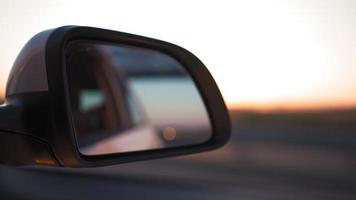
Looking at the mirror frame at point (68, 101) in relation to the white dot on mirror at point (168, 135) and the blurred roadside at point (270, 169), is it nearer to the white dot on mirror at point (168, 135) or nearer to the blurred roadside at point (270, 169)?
the white dot on mirror at point (168, 135)

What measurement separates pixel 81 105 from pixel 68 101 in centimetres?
250

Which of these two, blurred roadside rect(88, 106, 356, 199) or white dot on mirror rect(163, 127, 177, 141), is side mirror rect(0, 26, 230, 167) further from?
blurred roadside rect(88, 106, 356, 199)

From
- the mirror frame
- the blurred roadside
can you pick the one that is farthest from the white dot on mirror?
the mirror frame

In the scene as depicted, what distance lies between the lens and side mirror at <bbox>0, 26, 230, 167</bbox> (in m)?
1.37

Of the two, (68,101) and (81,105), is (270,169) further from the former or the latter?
(68,101)

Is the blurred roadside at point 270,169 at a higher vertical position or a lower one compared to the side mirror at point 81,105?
lower

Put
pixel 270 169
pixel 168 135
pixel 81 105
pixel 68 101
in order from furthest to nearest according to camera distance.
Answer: pixel 270 169
pixel 168 135
pixel 81 105
pixel 68 101

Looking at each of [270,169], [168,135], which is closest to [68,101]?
[168,135]

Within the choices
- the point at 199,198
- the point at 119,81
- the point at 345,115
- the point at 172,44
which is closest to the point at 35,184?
the point at 199,198

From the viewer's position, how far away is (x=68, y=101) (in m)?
1.42

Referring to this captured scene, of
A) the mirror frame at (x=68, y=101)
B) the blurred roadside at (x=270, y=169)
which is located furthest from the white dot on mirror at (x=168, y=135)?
the mirror frame at (x=68, y=101)

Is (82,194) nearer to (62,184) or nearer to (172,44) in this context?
(62,184)

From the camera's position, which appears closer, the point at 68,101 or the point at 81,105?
the point at 68,101

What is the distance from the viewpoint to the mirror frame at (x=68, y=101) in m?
1.35
